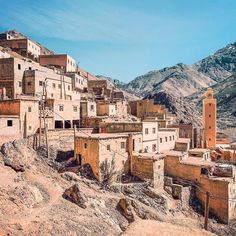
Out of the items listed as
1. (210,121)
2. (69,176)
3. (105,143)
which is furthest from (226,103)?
(69,176)

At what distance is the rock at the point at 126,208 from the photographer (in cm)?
2325

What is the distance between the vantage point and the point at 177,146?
127ft

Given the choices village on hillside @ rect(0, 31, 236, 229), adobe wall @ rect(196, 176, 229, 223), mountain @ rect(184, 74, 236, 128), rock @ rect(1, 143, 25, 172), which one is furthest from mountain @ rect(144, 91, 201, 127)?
rock @ rect(1, 143, 25, 172)

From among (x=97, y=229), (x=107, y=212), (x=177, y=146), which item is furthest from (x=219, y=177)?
(x=97, y=229)

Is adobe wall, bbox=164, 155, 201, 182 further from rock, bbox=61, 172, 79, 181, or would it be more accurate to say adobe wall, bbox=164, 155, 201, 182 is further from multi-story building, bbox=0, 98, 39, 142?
multi-story building, bbox=0, 98, 39, 142

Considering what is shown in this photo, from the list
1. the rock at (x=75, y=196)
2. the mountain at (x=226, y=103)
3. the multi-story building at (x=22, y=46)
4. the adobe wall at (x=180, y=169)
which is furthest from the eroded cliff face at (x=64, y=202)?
the mountain at (x=226, y=103)

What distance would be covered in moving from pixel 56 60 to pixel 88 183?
32.5 metres

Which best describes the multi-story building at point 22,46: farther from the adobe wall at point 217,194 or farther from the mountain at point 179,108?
the mountain at point 179,108

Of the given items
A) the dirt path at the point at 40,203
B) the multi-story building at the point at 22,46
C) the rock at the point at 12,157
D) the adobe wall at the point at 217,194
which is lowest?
the adobe wall at the point at 217,194

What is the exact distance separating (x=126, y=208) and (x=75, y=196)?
4759 mm

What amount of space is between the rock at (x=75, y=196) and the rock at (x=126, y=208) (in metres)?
3.63

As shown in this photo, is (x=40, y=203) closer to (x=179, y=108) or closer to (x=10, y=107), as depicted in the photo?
(x=10, y=107)

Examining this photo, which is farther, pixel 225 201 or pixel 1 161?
pixel 225 201

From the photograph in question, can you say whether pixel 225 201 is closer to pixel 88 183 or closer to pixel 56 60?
pixel 88 183
